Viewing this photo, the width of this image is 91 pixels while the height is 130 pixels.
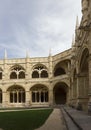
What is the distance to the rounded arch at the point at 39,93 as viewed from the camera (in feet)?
188

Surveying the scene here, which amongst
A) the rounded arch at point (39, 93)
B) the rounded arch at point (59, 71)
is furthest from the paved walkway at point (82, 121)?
the rounded arch at point (59, 71)

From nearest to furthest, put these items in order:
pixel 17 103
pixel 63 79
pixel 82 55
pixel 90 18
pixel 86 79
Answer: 1. pixel 90 18
2. pixel 82 55
3. pixel 86 79
4. pixel 63 79
5. pixel 17 103

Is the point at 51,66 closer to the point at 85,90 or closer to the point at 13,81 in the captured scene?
the point at 13,81

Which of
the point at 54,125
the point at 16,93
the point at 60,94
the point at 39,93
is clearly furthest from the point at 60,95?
the point at 54,125

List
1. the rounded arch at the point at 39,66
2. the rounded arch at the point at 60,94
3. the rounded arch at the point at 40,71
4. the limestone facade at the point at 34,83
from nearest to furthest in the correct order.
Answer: the limestone facade at the point at 34,83, the rounded arch at the point at 60,94, the rounded arch at the point at 39,66, the rounded arch at the point at 40,71

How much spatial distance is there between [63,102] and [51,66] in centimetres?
719

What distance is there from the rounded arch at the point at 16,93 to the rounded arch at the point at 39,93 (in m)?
1.89

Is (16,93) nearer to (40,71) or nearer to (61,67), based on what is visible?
(40,71)

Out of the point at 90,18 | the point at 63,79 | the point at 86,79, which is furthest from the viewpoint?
the point at 63,79

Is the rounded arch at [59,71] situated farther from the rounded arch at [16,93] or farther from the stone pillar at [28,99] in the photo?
the rounded arch at [16,93]

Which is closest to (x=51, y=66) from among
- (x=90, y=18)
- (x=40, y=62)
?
(x=40, y=62)

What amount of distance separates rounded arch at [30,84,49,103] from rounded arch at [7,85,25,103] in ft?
6.19

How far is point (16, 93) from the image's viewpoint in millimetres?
57969

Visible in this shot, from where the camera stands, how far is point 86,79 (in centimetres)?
3025
